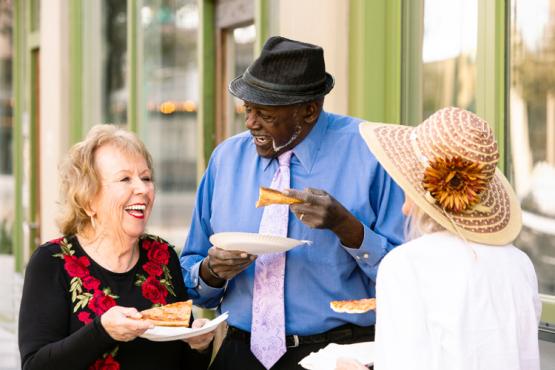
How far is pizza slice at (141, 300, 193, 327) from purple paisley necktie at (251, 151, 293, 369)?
283mm

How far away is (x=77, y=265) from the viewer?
292cm

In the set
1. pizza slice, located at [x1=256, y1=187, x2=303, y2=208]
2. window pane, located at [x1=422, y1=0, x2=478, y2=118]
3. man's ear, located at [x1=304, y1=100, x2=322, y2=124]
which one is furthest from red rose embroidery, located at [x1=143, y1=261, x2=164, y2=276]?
window pane, located at [x1=422, y1=0, x2=478, y2=118]

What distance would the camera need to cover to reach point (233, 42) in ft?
22.6

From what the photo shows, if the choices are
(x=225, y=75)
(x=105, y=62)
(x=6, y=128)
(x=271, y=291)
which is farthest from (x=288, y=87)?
(x=6, y=128)

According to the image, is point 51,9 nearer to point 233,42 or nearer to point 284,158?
point 233,42

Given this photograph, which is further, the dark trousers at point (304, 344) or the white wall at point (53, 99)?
the white wall at point (53, 99)

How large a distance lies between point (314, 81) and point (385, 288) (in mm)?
1063

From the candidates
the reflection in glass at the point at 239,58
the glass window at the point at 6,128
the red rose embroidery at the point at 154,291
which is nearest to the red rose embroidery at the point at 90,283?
the red rose embroidery at the point at 154,291

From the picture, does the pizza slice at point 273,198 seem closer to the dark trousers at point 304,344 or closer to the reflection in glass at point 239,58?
the dark trousers at point 304,344

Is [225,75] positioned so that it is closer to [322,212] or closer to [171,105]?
[171,105]

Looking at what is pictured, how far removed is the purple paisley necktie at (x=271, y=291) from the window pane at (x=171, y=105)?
4.17 metres

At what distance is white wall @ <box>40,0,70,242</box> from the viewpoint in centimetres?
912

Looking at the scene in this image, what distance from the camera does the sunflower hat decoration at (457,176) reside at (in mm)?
2207

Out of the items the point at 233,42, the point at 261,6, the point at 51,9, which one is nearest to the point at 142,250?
the point at 261,6
